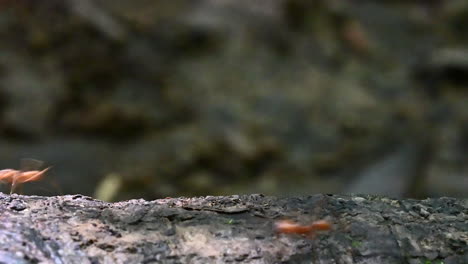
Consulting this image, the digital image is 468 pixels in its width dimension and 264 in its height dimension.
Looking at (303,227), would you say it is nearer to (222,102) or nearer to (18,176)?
(18,176)

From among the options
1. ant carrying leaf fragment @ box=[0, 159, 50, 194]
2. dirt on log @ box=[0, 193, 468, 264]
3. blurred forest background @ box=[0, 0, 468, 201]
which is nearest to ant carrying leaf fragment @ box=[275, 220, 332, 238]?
dirt on log @ box=[0, 193, 468, 264]

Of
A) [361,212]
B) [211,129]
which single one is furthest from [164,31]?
[361,212]

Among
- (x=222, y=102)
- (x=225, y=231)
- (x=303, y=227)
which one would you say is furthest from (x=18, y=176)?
(x=222, y=102)

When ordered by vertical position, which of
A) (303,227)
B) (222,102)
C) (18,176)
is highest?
(222,102)

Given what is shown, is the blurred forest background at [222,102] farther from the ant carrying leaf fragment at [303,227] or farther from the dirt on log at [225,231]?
the ant carrying leaf fragment at [303,227]

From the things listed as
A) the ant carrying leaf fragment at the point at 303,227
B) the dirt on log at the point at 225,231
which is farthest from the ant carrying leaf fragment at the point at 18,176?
the ant carrying leaf fragment at the point at 303,227

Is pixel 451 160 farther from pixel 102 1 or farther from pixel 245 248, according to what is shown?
pixel 245 248
